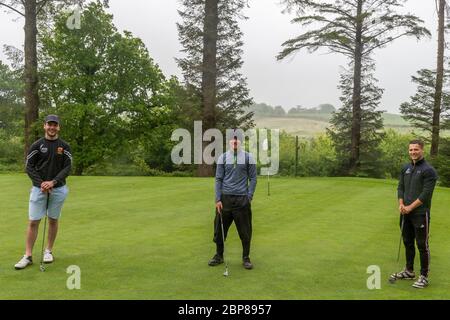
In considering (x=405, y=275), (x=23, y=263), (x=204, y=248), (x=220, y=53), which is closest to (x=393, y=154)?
(x=220, y=53)

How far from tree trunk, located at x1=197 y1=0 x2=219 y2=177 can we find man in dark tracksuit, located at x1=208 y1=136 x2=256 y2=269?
64.5 feet

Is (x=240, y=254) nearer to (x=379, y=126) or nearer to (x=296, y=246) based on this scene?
(x=296, y=246)

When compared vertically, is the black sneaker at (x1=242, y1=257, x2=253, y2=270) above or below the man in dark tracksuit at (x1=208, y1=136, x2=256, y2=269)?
below

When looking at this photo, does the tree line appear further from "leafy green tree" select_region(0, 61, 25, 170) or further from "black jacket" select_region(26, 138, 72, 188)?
"black jacket" select_region(26, 138, 72, 188)

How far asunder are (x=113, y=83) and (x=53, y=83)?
4170 millimetres

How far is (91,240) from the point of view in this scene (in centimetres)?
904

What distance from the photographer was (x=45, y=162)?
725 cm

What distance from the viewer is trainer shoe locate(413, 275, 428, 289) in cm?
652

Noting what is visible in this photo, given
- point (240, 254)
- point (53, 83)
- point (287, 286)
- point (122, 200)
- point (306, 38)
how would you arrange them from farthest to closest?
point (53, 83) → point (306, 38) → point (122, 200) → point (240, 254) → point (287, 286)

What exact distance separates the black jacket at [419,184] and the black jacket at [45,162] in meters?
5.08

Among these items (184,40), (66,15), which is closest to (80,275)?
(184,40)

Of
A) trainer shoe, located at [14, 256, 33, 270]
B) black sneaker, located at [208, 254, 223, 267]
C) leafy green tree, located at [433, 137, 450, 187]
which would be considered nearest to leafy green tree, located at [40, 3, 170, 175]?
leafy green tree, located at [433, 137, 450, 187]

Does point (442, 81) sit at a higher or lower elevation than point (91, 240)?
higher

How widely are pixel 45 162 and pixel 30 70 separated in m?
20.9
